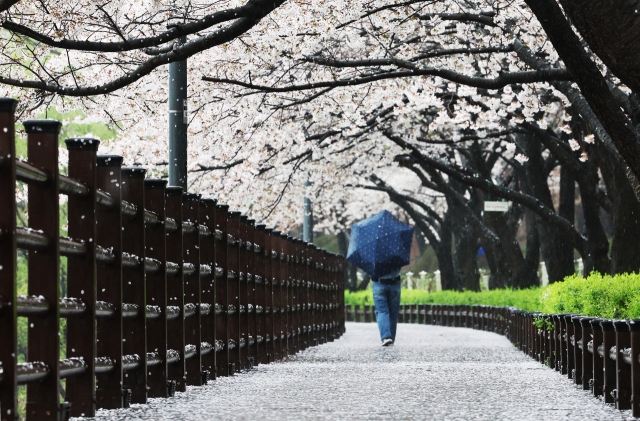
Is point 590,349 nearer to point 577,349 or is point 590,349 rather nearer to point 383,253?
point 577,349

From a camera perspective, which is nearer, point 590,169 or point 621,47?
point 621,47

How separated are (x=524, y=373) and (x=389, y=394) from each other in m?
2.85

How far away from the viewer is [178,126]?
10477 millimetres

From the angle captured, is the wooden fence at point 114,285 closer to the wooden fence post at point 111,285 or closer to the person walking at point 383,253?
the wooden fence post at point 111,285

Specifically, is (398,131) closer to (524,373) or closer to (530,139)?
(530,139)

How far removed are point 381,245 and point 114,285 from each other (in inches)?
401

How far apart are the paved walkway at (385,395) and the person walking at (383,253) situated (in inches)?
160

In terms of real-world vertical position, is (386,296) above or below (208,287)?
below

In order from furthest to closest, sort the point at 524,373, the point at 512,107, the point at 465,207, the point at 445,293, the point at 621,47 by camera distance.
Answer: the point at 445,293 → the point at 465,207 → the point at 512,107 → the point at 524,373 → the point at 621,47

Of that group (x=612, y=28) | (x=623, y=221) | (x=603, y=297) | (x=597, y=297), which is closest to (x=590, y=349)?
(x=603, y=297)

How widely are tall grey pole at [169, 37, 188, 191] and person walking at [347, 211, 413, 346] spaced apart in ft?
21.1

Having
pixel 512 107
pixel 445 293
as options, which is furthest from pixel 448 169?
pixel 445 293

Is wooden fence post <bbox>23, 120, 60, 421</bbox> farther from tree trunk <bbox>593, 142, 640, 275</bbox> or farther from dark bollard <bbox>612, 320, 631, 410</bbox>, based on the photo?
tree trunk <bbox>593, 142, 640, 275</bbox>

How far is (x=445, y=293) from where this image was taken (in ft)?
106
